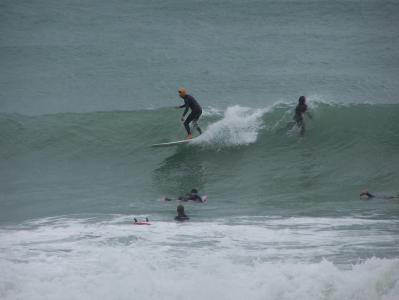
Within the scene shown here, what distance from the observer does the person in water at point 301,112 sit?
19434 mm

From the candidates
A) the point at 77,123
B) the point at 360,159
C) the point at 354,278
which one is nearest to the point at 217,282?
the point at 354,278

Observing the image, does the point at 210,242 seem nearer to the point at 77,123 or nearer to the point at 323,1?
the point at 77,123

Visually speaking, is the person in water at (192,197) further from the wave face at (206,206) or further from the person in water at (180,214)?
the person in water at (180,214)

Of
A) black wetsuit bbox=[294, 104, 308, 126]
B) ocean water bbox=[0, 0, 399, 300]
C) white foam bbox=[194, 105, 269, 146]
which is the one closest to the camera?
ocean water bbox=[0, 0, 399, 300]

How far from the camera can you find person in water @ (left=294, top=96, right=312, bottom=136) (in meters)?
19.4

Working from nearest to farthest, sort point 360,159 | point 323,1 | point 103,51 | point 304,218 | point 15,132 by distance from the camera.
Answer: point 304,218 → point 360,159 → point 15,132 → point 103,51 → point 323,1

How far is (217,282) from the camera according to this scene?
35.0 feet

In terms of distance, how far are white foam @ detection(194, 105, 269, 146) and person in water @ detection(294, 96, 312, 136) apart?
1221 millimetres

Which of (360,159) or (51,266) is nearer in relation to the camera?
(51,266)

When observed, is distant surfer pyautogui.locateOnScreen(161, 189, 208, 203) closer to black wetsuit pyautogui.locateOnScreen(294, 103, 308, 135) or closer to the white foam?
the white foam

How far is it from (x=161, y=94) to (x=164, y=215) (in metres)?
11.8

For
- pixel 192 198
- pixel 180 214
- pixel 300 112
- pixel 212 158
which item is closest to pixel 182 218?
pixel 180 214

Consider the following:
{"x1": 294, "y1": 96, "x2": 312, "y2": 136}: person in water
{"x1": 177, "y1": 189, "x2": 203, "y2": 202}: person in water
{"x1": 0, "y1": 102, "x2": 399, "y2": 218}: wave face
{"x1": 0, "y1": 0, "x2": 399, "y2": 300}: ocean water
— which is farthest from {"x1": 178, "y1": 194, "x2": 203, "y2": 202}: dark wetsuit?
{"x1": 294, "y1": 96, "x2": 312, "y2": 136}: person in water

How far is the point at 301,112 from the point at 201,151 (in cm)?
288
